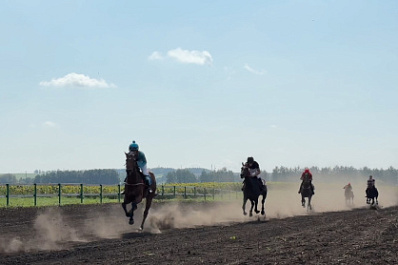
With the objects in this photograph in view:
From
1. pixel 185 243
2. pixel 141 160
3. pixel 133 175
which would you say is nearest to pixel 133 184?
pixel 133 175

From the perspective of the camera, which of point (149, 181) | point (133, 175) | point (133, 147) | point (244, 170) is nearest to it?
point (133, 147)

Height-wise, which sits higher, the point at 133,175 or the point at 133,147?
the point at 133,147

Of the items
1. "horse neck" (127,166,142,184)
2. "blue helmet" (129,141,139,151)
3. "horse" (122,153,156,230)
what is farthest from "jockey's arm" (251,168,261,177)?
"blue helmet" (129,141,139,151)

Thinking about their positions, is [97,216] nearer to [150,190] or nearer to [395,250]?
[150,190]

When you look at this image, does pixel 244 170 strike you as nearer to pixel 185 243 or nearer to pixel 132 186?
pixel 132 186

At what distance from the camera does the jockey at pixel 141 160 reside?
19.0m

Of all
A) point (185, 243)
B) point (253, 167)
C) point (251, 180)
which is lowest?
point (185, 243)

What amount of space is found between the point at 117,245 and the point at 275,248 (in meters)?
4.24

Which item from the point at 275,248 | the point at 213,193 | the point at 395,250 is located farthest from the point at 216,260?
the point at 213,193

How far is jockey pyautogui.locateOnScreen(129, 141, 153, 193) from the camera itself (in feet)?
62.5

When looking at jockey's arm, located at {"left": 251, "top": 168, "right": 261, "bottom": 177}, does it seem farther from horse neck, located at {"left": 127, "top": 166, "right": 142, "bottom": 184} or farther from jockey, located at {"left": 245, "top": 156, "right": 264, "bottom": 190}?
horse neck, located at {"left": 127, "top": 166, "right": 142, "bottom": 184}

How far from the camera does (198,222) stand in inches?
963

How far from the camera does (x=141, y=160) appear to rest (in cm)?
1961

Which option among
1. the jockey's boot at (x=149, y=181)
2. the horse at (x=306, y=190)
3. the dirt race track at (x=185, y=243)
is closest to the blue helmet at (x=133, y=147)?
the jockey's boot at (x=149, y=181)
